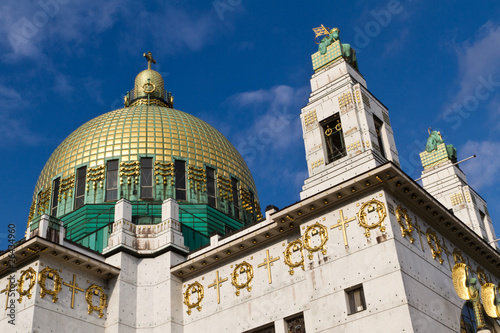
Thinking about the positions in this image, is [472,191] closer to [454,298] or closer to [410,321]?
[454,298]

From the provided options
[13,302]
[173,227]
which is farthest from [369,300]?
[13,302]

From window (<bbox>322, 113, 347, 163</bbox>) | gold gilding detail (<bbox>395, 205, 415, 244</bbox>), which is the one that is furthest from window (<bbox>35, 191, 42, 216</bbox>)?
gold gilding detail (<bbox>395, 205, 415, 244</bbox>)

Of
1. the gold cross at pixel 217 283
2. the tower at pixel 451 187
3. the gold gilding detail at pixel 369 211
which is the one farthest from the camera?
the tower at pixel 451 187

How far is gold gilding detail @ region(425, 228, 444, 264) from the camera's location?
76.8ft

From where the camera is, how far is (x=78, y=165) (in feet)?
119

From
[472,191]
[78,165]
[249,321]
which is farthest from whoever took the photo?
[78,165]

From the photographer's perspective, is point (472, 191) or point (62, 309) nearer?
point (62, 309)

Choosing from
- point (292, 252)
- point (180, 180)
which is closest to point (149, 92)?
point (180, 180)

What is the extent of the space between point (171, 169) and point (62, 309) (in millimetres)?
12179

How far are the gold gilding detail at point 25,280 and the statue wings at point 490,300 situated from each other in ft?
57.7

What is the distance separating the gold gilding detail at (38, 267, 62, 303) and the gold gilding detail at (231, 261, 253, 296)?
22.8 ft

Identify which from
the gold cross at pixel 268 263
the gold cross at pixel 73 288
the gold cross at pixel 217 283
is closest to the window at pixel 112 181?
the gold cross at pixel 73 288

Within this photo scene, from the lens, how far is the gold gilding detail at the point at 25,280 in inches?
958

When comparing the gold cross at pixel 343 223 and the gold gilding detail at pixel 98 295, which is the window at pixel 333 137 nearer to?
the gold cross at pixel 343 223
